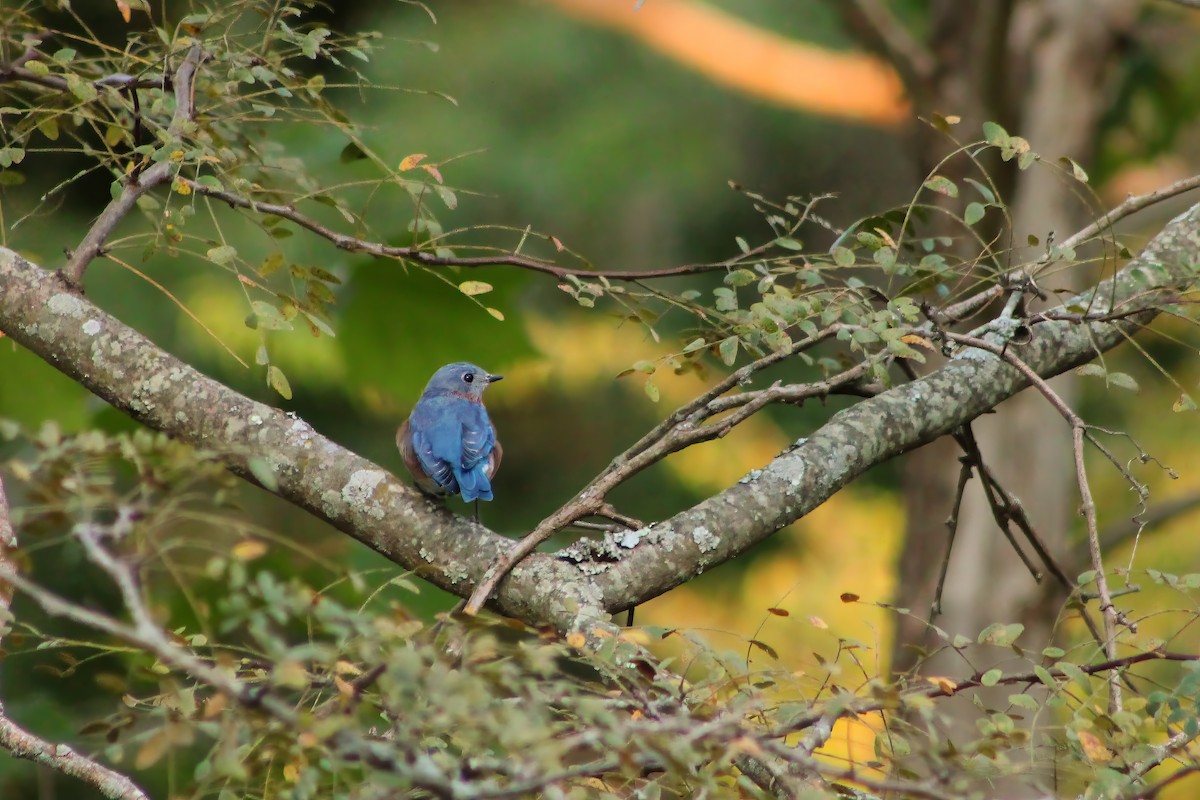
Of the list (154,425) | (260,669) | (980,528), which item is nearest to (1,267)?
(154,425)

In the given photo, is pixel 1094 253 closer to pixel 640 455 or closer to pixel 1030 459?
pixel 1030 459

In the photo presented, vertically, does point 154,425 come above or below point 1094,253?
below

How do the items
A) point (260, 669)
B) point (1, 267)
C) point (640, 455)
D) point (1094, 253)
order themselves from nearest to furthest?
point (260, 669) → point (640, 455) → point (1, 267) → point (1094, 253)

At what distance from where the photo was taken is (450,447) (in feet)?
8.20

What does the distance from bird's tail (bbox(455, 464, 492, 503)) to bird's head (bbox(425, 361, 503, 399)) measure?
1.92ft

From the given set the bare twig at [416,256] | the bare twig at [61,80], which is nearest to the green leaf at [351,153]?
the bare twig at [416,256]

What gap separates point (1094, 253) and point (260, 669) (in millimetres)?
5038

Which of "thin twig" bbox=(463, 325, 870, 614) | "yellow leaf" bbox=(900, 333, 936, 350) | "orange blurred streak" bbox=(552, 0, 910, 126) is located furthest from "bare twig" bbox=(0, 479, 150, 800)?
"orange blurred streak" bbox=(552, 0, 910, 126)

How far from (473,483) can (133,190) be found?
862mm

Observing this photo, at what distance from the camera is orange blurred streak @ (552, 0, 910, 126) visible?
20.7 ft

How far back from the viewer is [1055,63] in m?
5.09

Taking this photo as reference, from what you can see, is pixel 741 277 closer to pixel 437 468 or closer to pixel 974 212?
pixel 974 212

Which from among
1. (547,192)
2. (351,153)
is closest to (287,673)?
(351,153)

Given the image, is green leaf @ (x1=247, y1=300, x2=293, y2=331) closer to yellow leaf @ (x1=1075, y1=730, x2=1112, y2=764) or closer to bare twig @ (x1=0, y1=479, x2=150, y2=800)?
bare twig @ (x1=0, y1=479, x2=150, y2=800)
